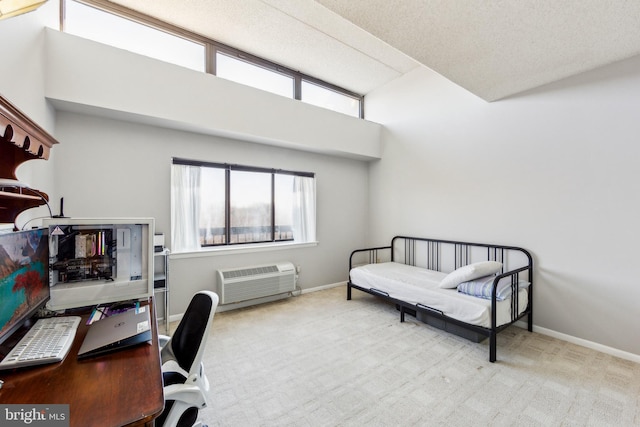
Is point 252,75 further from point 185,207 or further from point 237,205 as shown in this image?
point 185,207

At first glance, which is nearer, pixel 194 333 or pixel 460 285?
pixel 194 333

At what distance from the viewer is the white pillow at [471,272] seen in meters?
2.71

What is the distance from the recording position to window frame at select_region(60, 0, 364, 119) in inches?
109

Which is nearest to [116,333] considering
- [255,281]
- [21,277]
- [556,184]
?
[21,277]

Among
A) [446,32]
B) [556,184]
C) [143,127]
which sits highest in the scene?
[446,32]

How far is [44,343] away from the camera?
112 centimetres

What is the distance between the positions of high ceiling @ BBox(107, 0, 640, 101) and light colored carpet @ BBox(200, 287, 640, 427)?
2.63 meters

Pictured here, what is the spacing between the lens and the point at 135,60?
2.58 meters

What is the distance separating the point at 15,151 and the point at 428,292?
3252 millimetres

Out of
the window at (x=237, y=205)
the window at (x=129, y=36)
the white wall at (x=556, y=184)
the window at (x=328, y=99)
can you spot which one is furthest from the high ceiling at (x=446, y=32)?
the window at (x=237, y=205)

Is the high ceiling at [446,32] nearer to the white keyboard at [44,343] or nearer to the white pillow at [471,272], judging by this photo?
the white pillow at [471,272]

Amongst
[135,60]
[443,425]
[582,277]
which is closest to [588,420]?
[443,425]

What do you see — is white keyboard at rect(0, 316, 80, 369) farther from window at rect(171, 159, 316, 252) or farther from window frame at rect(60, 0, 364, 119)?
window frame at rect(60, 0, 364, 119)

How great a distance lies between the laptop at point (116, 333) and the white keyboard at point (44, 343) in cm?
7
